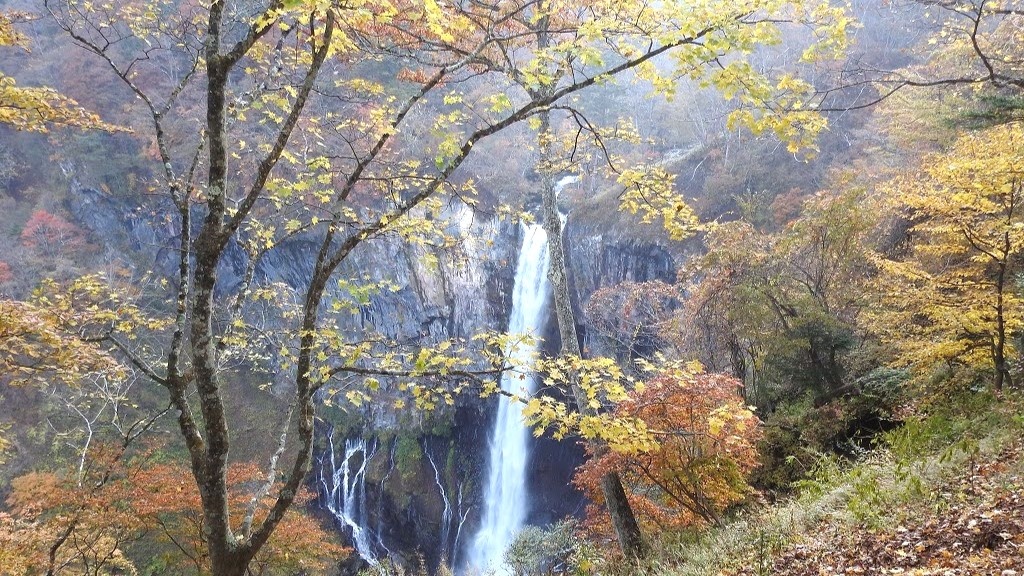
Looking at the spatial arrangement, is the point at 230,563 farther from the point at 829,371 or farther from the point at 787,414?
the point at 829,371

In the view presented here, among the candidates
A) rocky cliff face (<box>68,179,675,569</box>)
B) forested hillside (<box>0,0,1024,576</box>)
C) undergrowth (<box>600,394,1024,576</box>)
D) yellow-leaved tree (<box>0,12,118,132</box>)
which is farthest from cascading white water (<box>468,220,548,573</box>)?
yellow-leaved tree (<box>0,12,118,132</box>)

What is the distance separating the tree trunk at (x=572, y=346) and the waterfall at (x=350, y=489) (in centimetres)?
1263

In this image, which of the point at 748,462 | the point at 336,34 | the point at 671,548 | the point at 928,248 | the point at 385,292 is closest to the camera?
the point at 336,34

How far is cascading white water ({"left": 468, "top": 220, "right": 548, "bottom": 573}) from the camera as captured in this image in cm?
1697

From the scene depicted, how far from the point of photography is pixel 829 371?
364 inches

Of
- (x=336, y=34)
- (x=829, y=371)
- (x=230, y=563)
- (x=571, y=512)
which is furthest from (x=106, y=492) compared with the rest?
(x=829, y=371)

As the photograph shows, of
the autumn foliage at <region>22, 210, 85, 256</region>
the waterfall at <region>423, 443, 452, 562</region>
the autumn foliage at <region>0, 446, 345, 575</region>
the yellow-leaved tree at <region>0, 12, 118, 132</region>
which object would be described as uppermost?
the autumn foliage at <region>22, 210, 85, 256</region>

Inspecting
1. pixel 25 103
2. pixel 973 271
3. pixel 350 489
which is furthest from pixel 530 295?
pixel 25 103

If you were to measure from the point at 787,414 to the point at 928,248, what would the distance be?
3897 mm

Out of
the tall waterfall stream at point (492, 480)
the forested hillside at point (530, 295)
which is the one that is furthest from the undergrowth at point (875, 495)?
the tall waterfall stream at point (492, 480)

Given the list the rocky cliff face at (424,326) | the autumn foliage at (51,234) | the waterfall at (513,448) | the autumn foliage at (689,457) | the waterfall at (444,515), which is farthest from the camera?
the autumn foliage at (51,234)

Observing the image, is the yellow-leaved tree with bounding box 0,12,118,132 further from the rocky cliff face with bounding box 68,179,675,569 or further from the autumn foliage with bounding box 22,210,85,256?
the autumn foliage with bounding box 22,210,85,256

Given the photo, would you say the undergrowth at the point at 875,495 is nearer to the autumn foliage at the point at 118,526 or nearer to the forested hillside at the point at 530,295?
the forested hillside at the point at 530,295

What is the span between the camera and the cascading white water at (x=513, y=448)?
55.7 feet
